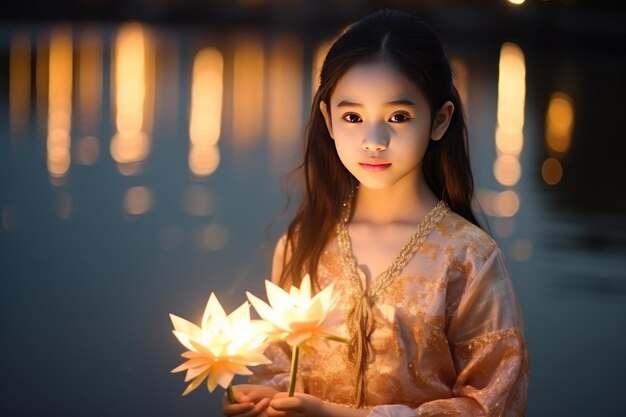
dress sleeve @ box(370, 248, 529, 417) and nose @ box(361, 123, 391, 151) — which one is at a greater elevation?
nose @ box(361, 123, 391, 151)

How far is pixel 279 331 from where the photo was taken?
2.08m

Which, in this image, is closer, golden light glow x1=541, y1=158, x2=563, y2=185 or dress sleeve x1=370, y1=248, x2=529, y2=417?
dress sleeve x1=370, y1=248, x2=529, y2=417

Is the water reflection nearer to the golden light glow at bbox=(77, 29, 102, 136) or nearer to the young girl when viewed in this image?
the golden light glow at bbox=(77, 29, 102, 136)

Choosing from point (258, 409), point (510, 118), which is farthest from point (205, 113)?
point (258, 409)

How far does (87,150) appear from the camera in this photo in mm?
8227

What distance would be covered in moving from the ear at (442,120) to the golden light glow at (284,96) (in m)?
5.48

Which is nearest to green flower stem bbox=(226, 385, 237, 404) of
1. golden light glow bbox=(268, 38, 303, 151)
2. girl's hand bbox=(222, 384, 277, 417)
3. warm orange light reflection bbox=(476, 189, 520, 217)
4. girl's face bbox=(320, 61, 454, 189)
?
girl's hand bbox=(222, 384, 277, 417)

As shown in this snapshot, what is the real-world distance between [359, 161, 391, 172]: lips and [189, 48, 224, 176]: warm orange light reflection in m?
5.02

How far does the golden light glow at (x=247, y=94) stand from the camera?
359 inches

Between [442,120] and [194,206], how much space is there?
4091 mm

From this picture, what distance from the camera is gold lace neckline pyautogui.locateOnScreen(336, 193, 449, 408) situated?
92.8 inches

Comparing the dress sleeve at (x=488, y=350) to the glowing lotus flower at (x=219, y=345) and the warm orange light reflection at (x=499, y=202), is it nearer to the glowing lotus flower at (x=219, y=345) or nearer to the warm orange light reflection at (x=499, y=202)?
the glowing lotus flower at (x=219, y=345)

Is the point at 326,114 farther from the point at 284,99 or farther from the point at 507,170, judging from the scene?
the point at 284,99

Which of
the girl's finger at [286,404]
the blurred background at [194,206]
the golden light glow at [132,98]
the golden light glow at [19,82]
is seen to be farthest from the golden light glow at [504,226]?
the golden light glow at [19,82]
